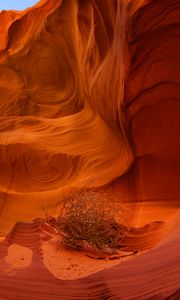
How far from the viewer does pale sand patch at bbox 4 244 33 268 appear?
249 cm

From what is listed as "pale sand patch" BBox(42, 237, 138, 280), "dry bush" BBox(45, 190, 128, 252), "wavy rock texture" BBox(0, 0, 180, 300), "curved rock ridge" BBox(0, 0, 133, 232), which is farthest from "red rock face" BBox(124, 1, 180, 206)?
"pale sand patch" BBox(42, 237, 138, 280)

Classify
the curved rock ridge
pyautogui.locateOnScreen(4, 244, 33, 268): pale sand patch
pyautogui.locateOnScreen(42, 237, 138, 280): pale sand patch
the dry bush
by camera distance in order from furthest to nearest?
the curved rock ridge
the dry bush
pyautogui.locateOnScreen(4, 244, 33, 268): pale sand patch
pyautogui.locateOnScreen(42, 237, 138, 280): pale sand patch

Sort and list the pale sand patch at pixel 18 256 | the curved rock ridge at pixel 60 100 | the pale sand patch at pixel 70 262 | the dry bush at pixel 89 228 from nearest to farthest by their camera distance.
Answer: the pale sand patch at pixel 70 262 → the pale sand patch at pixel 18 256 → the dry bush at pixel 89 228 → the curved rock ridge at pixel 60 100

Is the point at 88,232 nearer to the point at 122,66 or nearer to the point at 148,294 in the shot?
the point at 148,294

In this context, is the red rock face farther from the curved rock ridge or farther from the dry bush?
the dry bush

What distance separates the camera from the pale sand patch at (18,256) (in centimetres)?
249

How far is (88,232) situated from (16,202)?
2.51m

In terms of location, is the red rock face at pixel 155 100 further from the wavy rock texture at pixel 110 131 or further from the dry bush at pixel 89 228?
Answer: the dry bush at pixel 89 228

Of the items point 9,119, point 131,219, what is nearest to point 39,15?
point 9,119

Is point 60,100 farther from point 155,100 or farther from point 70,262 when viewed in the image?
point 70,262

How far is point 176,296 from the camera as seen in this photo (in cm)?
170

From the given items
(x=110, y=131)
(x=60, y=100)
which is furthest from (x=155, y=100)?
(x=60, y=100)

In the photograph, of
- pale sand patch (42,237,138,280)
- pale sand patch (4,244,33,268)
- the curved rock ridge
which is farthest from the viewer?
the curved rock ridge

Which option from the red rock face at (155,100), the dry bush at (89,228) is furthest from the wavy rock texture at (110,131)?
the dry bush at (89,228)
